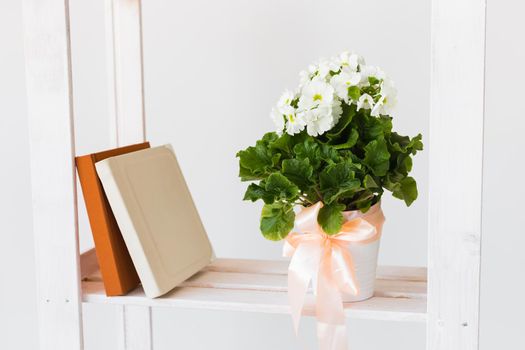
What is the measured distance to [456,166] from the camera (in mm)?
1219

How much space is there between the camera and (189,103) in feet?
7.66

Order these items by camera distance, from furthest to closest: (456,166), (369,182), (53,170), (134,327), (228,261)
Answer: (134,327) → (228,261) → (53,170) → (369,182) → (456,166)

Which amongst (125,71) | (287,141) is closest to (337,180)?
(287,141)

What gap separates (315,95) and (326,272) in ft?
1.05

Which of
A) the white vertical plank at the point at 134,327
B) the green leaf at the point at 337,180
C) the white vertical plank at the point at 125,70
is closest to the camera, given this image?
the green leaf at the point at 337,180

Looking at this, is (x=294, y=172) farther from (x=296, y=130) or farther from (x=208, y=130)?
(x=208, y=130)

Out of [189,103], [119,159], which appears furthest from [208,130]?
[119,159]

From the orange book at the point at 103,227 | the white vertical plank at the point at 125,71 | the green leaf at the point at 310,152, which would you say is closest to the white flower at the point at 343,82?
the green leaf at the point at 310,152

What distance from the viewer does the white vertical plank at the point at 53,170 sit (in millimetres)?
1422

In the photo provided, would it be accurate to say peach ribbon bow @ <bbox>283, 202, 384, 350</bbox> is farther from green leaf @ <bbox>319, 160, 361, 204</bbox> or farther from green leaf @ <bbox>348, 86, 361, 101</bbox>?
green leaf @ <bbox>348, 86, 361, 101</bbox>

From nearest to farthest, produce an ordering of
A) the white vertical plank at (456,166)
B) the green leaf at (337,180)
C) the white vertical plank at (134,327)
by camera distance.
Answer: the white vertical plank at (456,166) < the green leaf at (337,180) < the white vertical plank at (134,327)

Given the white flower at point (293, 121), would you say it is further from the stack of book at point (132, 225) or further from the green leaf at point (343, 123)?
the stack of book at point (132, 225)

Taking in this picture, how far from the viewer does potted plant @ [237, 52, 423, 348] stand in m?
1.33

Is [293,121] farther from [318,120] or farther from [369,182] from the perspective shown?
[369,182]
